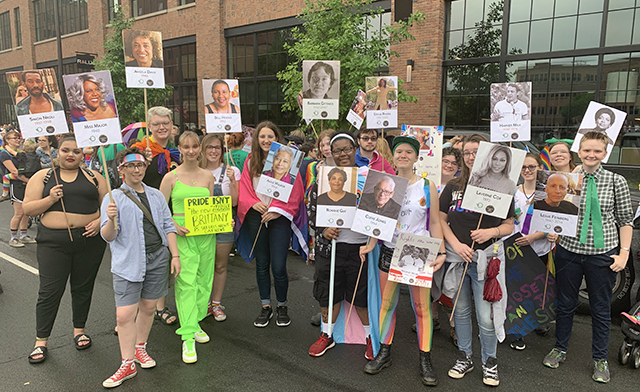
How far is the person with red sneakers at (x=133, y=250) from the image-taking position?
3.33 meters

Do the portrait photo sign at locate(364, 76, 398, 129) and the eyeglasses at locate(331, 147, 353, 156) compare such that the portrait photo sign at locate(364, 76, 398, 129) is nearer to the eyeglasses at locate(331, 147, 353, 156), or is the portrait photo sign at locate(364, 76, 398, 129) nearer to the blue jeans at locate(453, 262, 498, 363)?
the eyeglasses at locate(331, 147, 353, 156)

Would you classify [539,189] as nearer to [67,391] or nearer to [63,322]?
[67,391]

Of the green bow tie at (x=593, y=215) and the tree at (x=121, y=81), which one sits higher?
the tree at (x=121, y=81)

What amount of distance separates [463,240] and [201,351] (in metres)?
2.53

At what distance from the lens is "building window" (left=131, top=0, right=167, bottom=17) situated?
22516 mm

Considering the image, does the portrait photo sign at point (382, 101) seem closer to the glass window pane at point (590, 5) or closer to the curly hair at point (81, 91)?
the curly hair at point (81, 91)

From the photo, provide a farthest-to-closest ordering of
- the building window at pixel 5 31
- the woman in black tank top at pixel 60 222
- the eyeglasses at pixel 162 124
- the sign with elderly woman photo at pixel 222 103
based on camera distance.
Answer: the building window at pixel 5 31, the sign with elderly woman photo at pixel 222 103, the eyeglasses at pixel 162 124, the woman in black tank top at pixel 60 222

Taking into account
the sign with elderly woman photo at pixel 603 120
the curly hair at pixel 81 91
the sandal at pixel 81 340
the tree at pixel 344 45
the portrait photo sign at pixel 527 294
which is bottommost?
the sandal at pixel 81 340

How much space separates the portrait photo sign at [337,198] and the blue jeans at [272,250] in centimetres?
92

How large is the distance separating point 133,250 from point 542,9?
13269mm

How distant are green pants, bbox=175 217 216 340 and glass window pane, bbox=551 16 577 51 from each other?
12.2 meters

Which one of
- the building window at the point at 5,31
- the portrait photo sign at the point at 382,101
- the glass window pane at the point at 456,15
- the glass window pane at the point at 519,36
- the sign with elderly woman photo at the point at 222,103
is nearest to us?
the sign with elderly woman photo at the point at 222,103

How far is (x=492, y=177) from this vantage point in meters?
3.31

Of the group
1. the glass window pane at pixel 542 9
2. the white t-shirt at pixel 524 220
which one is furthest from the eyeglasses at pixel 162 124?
the glass window pane at pixel 542 9
